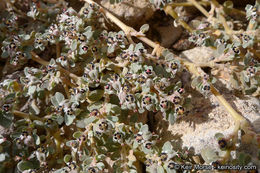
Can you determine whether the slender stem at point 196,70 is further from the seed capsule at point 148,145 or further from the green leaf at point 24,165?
the green leaf at point 24,165

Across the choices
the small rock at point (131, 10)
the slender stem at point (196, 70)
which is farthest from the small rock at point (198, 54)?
the small rock at point (131, 10)

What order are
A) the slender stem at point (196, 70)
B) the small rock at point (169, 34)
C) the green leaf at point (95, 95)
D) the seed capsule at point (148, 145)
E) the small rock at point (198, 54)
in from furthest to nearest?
the small rock at point (169, 34), the small rock at point (198, 54), the green leaf at point (95, 95), the slender stem at point (196, 70), the seed capsule at point (148, 145)

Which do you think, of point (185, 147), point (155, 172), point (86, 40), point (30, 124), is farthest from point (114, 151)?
point (86, 40)

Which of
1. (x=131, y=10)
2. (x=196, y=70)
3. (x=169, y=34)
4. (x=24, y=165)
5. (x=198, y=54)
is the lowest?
(x=24, y=165)

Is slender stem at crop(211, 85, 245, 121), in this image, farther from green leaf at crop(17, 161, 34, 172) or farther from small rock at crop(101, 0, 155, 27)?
green leaf at crop(17, 161, 34, 172)

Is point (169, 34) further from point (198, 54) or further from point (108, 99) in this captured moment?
point (108, 99)

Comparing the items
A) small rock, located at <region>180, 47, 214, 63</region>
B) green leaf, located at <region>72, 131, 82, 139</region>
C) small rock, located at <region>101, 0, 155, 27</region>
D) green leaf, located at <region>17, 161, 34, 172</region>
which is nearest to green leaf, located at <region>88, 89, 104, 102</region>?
green leaf, located at <region>72, 131, 82, 139</region>

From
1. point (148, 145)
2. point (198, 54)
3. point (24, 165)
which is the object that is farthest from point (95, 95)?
point (198, 54)

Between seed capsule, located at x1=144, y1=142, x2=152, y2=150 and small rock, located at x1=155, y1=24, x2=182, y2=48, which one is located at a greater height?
small rock, located at x1=155, y1=24, x2=182, y2=48

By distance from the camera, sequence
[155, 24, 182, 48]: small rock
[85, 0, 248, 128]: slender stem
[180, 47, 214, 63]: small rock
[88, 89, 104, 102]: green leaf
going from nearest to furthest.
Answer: [85, 0, 248, 128]: slender stem → [88, 89, 104, 102]: green leaf → [180, 47, 214, 63]: small rock → [155, 24, 182, 48]: small rock
